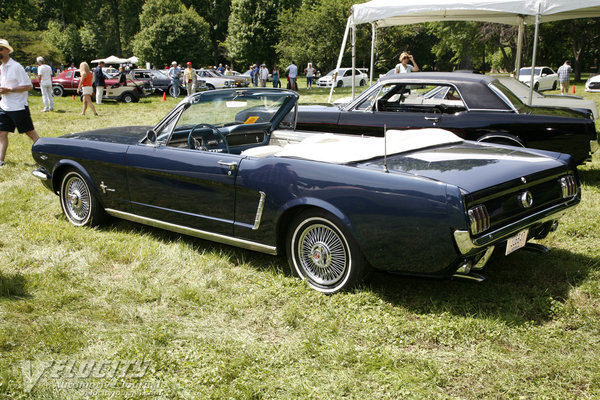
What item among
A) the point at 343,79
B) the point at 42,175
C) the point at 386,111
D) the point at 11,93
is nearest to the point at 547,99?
the point at 386,111

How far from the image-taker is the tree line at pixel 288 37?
35500 millimetres

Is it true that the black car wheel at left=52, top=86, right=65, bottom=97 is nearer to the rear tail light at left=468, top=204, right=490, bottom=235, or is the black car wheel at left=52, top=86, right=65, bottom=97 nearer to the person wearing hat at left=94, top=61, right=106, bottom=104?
the person wearing hat at left=94, top=61, right=106, bottom=104

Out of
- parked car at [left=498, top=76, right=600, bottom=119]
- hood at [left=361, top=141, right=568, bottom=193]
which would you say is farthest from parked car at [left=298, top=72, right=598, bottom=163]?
hood at [left=361, top=141, right=568, bottom=193]

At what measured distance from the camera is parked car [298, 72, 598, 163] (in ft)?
21.3

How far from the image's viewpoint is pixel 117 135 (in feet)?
17.6

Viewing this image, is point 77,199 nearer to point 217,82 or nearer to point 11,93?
point 11,93

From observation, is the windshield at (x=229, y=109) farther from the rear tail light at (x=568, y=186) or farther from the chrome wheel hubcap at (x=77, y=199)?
the rear tail light at (x=568, y=186)

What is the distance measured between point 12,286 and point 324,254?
2.28 m

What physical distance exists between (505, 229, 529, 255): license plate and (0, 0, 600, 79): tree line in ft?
108

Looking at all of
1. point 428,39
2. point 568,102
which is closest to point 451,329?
point 568,102

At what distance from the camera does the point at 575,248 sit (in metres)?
4.59

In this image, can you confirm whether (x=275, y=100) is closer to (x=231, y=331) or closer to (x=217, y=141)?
(x=217, y=141)

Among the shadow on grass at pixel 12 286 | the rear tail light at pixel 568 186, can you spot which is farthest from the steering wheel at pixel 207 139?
the rear tail light at pixel 568 186

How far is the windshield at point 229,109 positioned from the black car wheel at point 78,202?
1027 millimetres
